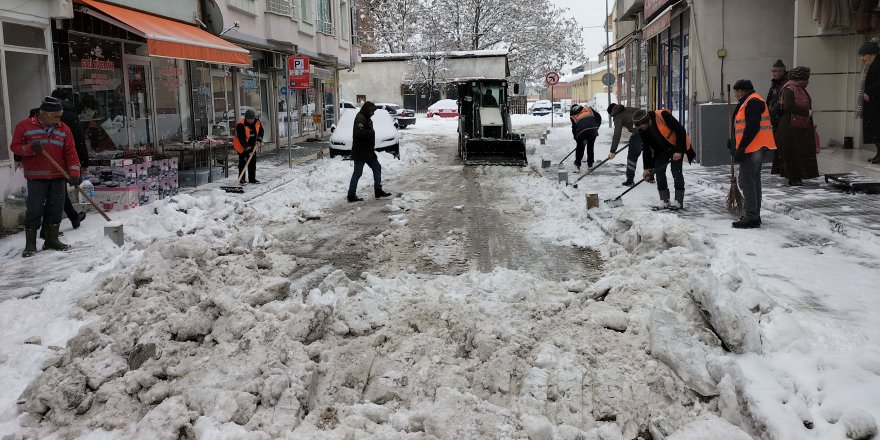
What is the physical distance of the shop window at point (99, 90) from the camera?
13.2m

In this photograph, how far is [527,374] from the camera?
4.69 m

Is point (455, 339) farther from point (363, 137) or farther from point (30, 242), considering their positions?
point (363, 137)

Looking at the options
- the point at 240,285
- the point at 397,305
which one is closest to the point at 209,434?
the point at 397,305

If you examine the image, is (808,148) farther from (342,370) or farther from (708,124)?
(342,370)

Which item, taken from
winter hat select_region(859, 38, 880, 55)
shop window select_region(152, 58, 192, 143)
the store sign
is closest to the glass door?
shop window select_region(152, 58, 192, 143)

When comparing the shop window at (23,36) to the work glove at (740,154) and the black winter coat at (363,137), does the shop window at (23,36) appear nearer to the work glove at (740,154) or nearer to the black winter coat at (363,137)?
the black winter coat at (363,137)

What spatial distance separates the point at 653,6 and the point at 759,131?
44.5 feet

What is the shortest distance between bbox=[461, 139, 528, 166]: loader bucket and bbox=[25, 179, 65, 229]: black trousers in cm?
1113

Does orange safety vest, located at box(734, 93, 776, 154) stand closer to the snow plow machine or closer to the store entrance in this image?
the snow plow machine

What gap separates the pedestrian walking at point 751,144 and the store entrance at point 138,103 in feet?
38.8

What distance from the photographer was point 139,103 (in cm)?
1579

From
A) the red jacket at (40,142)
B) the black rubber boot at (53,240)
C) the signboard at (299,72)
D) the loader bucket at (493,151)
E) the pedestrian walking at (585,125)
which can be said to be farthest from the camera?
the loader bucket at (493,151)

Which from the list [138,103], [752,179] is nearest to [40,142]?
[138,103]

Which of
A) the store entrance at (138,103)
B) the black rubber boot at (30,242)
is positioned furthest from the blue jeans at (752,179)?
the store entrance at (138,103)
